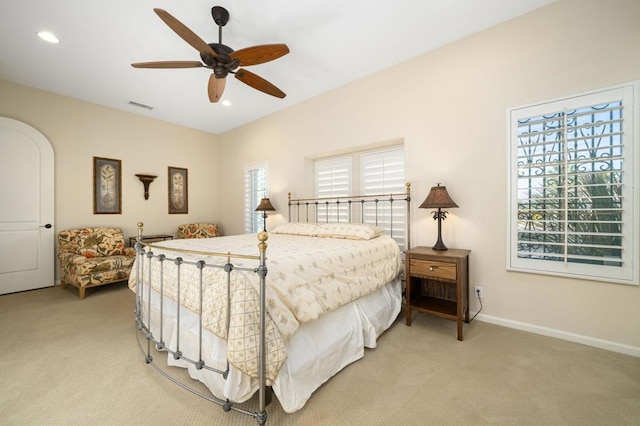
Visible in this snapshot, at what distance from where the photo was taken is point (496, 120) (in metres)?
2.63

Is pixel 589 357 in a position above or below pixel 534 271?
below

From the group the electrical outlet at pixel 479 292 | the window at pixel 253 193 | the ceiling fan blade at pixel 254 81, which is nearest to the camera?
the ceiling fan blade at pixel 254 81

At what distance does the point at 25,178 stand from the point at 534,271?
22.1 ft

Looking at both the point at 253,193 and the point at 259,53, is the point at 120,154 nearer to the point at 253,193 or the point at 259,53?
the point at 253,193

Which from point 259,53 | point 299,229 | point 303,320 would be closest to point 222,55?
point 259,53

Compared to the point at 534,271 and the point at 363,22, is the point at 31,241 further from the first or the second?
the point at 534,271

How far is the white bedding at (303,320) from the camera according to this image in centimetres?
150

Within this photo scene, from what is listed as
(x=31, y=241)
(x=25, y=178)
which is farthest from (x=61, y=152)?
(x=31, y=241)

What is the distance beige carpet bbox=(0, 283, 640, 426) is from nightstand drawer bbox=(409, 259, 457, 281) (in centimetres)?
58

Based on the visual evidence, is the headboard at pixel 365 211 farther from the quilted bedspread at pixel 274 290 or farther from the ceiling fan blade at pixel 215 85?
the ceiling fan blade at pixel 215 85

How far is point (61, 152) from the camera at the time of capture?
13.6 feet

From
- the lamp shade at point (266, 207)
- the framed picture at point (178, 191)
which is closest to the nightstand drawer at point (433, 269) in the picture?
the lamp shade at point (266, 207)

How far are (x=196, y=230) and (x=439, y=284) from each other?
4.72 metres

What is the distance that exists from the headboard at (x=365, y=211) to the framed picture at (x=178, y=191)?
266 centimetres
